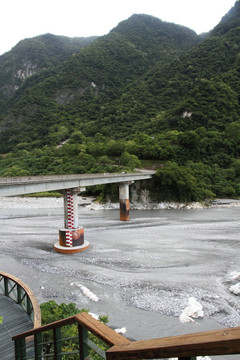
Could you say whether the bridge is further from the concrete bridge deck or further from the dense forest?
the dense forest

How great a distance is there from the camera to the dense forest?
59406 mm

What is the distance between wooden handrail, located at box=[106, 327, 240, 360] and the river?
436 inches

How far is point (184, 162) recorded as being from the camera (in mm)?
60375

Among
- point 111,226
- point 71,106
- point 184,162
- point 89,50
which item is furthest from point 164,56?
point 111,226

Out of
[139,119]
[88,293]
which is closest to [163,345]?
[88,293]

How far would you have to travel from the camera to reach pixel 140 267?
1992 cm

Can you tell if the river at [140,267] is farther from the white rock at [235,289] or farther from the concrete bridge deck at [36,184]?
the concrete bridge deck at [36,184]

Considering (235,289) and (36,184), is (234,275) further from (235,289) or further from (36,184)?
(36,184)

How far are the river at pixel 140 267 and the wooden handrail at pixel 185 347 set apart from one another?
1108cm

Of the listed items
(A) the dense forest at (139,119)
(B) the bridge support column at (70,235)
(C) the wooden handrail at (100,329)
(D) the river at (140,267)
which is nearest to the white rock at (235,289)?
(D) the river at (140,267)

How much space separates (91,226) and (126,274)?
15.9 metres

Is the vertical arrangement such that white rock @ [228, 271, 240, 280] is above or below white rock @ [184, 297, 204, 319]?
below

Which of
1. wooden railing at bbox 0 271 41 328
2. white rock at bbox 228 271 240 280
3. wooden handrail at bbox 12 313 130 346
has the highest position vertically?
wooden handrail at bbox 12 313 130 346

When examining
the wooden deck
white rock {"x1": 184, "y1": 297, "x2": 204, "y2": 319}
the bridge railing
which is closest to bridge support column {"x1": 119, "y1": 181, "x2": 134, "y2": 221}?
white rock {"x1": 184, "y1": 297, "x2": 204, "y2": 319}
